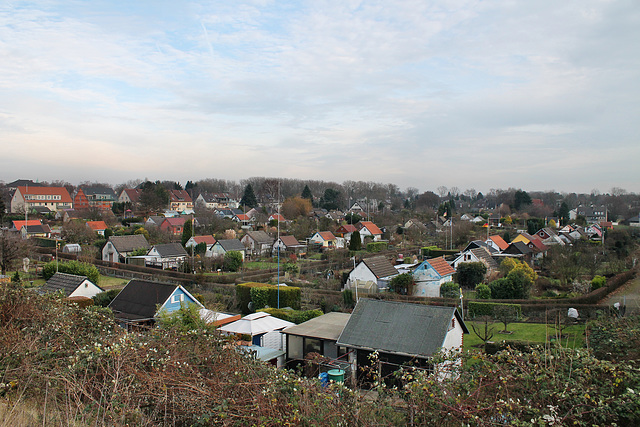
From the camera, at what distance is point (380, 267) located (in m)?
24.6

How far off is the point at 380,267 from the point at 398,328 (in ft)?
44.0

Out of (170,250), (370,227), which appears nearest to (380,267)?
(170,250)

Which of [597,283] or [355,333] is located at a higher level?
[355,333]

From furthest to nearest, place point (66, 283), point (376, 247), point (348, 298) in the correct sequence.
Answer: point (376, 247)
point (348, 298)
point (66, 283)

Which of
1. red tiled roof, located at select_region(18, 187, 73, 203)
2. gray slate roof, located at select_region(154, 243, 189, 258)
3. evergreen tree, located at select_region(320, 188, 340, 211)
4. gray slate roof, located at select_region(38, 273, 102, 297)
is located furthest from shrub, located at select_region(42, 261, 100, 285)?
evergreen tree, located at select_region(320, 188, 340, 211)

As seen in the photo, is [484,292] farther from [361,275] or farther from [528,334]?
[361,275]

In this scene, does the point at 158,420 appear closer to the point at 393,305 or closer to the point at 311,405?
the point at 311,405

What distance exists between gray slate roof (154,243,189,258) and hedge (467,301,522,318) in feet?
73.9

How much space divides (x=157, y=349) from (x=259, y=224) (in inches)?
1918

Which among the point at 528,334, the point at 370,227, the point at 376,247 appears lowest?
the point at 528,334

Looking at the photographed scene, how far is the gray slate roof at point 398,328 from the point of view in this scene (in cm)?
1062

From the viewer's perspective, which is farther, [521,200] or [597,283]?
[521,200]

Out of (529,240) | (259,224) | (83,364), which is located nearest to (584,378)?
(83,364)

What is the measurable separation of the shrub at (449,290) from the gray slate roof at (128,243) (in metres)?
25.2
